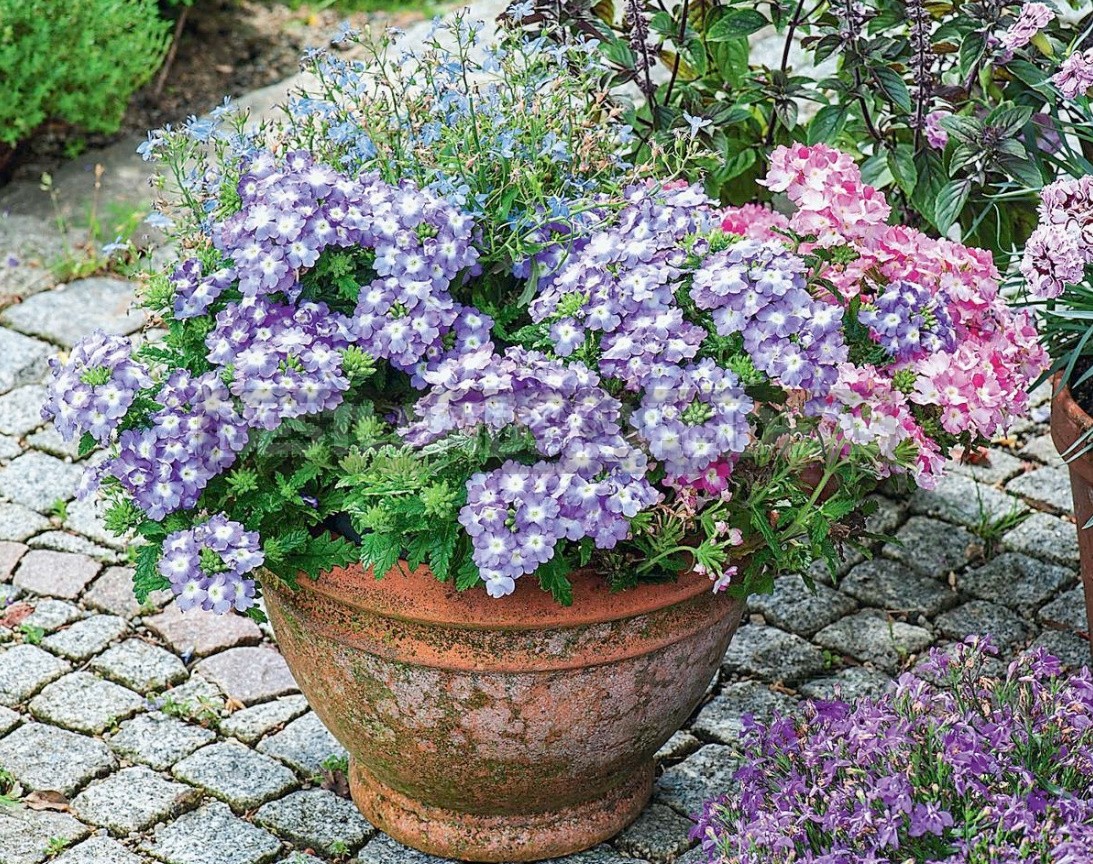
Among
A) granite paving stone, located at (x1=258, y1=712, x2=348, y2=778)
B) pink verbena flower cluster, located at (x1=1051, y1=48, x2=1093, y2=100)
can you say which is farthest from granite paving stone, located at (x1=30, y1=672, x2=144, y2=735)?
pink verbena flower cluster, located at (x1=1051, y1=48, x2=1093, y2=100)

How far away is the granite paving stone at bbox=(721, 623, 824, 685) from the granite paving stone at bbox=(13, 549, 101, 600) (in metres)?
1.39

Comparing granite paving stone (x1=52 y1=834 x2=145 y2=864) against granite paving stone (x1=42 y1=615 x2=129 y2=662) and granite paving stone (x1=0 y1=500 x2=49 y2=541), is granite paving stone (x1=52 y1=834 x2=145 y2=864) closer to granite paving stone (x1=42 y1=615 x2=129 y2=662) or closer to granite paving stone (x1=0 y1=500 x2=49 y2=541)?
granite paving stone (x1=42 y1=615 x2=129 y2=662)

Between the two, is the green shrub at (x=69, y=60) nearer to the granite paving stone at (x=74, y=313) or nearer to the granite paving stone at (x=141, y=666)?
the granite paving stone at (x=74, y=313)

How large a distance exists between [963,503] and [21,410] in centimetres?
232

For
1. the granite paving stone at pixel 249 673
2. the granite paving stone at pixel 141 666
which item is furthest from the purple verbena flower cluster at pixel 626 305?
the granite paving stone at pixel 141 666

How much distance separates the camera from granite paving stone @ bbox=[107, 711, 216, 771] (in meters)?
2.89

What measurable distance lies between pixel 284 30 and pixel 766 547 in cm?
453

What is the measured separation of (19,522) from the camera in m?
3.58

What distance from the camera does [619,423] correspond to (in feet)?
7.36

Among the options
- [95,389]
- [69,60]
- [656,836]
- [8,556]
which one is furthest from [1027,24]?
[69,60]

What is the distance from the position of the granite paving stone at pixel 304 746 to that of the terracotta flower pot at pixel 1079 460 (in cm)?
139

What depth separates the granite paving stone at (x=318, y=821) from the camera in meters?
2.68

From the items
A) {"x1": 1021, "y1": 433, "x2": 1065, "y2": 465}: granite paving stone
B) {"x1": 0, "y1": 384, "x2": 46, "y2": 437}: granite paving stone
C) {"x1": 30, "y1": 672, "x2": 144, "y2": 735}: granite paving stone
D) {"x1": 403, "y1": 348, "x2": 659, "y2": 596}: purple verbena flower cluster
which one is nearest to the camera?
{"x1": 403, "y1": 348, "x2": 659, "y2": 596}: purple verbena flower cluster

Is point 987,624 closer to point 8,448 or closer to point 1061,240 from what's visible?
point 1061,240
